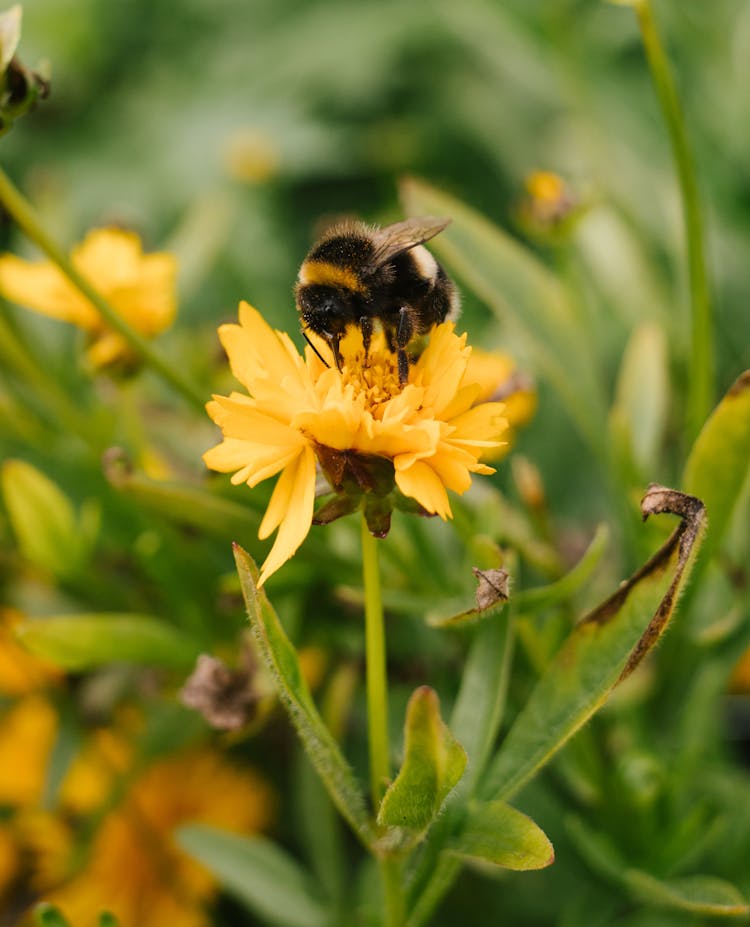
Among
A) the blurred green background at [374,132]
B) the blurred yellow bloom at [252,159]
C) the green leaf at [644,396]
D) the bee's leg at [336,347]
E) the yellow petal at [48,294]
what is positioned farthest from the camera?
the blurred yellow bloom at [252,159]

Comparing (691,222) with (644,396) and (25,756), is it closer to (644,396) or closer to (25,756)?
(644,396)

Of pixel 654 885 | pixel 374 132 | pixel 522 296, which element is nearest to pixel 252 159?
pixel 374 132

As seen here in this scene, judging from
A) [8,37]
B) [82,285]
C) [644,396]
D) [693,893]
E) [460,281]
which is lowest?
[693,893]

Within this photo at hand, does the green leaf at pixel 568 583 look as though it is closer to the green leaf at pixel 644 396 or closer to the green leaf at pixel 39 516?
the green leaf at pixel 644 396

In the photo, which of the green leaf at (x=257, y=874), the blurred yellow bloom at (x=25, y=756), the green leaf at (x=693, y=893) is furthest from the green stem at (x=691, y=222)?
the blurred yellow bloom at (x=25, y=756)

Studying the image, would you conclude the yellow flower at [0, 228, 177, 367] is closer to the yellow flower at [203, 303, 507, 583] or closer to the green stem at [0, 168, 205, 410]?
the green stem at [0, 168, 205, 410]

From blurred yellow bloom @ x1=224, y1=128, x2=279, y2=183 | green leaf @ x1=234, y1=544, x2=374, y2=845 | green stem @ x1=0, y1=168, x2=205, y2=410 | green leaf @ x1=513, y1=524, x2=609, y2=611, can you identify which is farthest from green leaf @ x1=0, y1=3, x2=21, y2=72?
blurred yellow bloom @ x1=224, y1=128, x2=279, y2=183
